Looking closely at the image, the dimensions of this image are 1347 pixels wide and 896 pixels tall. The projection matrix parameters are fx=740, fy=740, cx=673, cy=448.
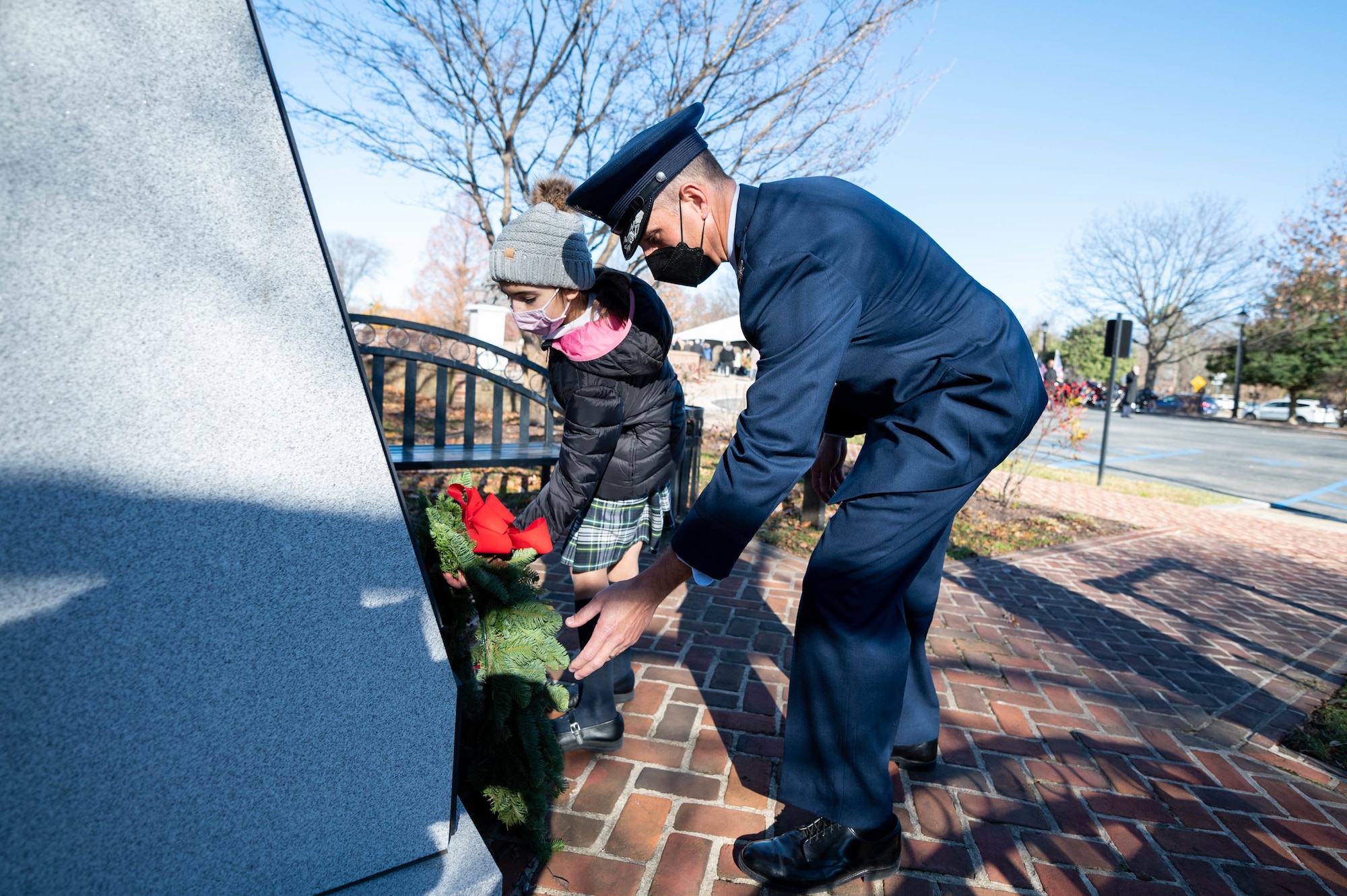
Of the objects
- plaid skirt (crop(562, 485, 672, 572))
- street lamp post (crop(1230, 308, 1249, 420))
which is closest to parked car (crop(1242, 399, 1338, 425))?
street lamp post (crop(1230, 308, 1249, 420))

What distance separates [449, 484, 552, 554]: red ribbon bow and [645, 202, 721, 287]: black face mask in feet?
2.48

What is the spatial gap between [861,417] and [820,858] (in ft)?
3.88

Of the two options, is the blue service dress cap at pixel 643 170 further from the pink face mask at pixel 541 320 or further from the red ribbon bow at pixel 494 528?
the red ribbon bow at pixel 494 528

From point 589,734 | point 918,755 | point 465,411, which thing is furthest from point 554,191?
point 465,411

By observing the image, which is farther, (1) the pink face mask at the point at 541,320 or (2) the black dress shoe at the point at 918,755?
(2) the black dress shoe at the point at 918,755

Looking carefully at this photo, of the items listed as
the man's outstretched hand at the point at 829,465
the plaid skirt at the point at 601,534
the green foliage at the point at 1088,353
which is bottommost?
the plaid skirt at the point at 601,534

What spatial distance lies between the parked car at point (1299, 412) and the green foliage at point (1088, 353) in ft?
49.2

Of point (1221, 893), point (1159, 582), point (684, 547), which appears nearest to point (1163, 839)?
point (1221, 893)

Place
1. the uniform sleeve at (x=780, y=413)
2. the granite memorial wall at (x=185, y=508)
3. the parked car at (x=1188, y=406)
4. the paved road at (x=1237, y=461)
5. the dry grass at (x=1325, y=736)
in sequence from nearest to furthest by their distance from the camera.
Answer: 1. the granite memorial wall at (x=185, y=508)
2. the uniform sleeve at (x=780, y=413)
3. the dry grass at (x=1325, y=736)
4. the paved road at (x=1237, y=461)
5. the parked car at (x=1188, y=406)

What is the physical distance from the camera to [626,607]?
1.56m

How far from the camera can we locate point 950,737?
2.81 m

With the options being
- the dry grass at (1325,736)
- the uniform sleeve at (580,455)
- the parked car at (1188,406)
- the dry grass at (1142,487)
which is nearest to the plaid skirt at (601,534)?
the uniform sleeve at (580,455)

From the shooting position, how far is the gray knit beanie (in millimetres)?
2266

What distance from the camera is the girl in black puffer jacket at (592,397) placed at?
7.43 feet
